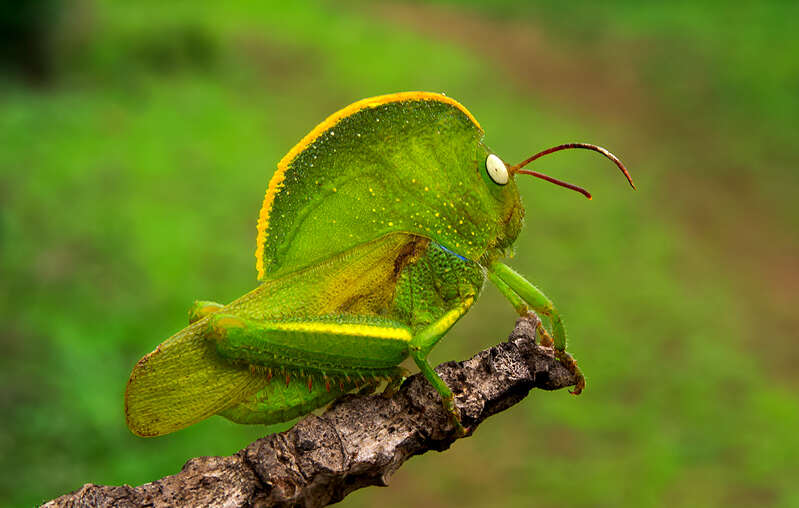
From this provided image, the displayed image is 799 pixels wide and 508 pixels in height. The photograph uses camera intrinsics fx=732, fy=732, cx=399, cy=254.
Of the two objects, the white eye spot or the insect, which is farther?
the white eye spot

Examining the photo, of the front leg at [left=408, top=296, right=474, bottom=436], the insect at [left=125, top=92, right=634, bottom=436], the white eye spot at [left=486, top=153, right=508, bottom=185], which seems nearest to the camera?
the front leg at [left=408, top=296, right=474, bottom=436]

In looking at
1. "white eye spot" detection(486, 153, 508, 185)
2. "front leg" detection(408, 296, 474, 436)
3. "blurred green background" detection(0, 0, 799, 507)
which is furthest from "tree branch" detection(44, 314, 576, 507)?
"blurred green background" detection(0, 0, 799, 507)

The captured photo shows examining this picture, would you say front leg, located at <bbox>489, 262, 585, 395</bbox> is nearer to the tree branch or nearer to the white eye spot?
the tree branch

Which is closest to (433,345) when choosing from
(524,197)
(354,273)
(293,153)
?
(354,273)

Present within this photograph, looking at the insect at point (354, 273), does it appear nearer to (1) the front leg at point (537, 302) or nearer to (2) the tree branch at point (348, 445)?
(1) the front leg at point (537, 302)

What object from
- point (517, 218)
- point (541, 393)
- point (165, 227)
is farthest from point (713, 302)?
point (517, 218)

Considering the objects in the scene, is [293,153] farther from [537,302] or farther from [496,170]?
[537,302]
